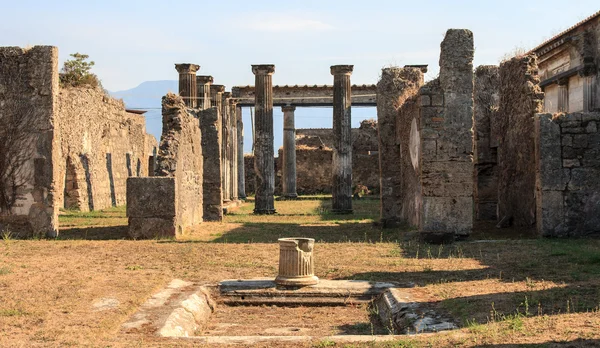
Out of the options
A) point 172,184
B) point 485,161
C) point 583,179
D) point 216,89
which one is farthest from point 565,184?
point 216,89

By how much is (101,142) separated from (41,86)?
1046 centimetres

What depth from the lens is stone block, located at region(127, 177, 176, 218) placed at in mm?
15375

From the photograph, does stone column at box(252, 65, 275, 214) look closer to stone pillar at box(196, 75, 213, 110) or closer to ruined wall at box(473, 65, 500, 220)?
stone pillar at box(196, 75, 213, 110)

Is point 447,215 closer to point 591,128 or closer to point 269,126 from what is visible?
point 591,128

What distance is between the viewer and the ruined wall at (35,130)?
15.4 meters

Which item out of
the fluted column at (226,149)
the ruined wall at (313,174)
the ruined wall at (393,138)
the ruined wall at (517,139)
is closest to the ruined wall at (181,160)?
the ruined wall at (393,138)

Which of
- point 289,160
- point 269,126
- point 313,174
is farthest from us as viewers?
point 313,174

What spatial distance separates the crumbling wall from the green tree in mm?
7463

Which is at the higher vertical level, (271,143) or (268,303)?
(271,143)

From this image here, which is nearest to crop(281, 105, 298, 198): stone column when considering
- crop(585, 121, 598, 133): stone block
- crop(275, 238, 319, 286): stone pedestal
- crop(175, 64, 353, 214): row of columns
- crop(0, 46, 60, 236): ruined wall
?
crop(175, 64, 353, 214): row of columns

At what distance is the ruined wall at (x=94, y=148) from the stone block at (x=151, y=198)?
4.97 m

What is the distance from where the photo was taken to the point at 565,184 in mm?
14133

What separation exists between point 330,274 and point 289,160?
23.2 meters

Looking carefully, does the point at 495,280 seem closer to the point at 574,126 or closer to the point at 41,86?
the point at 574,126
